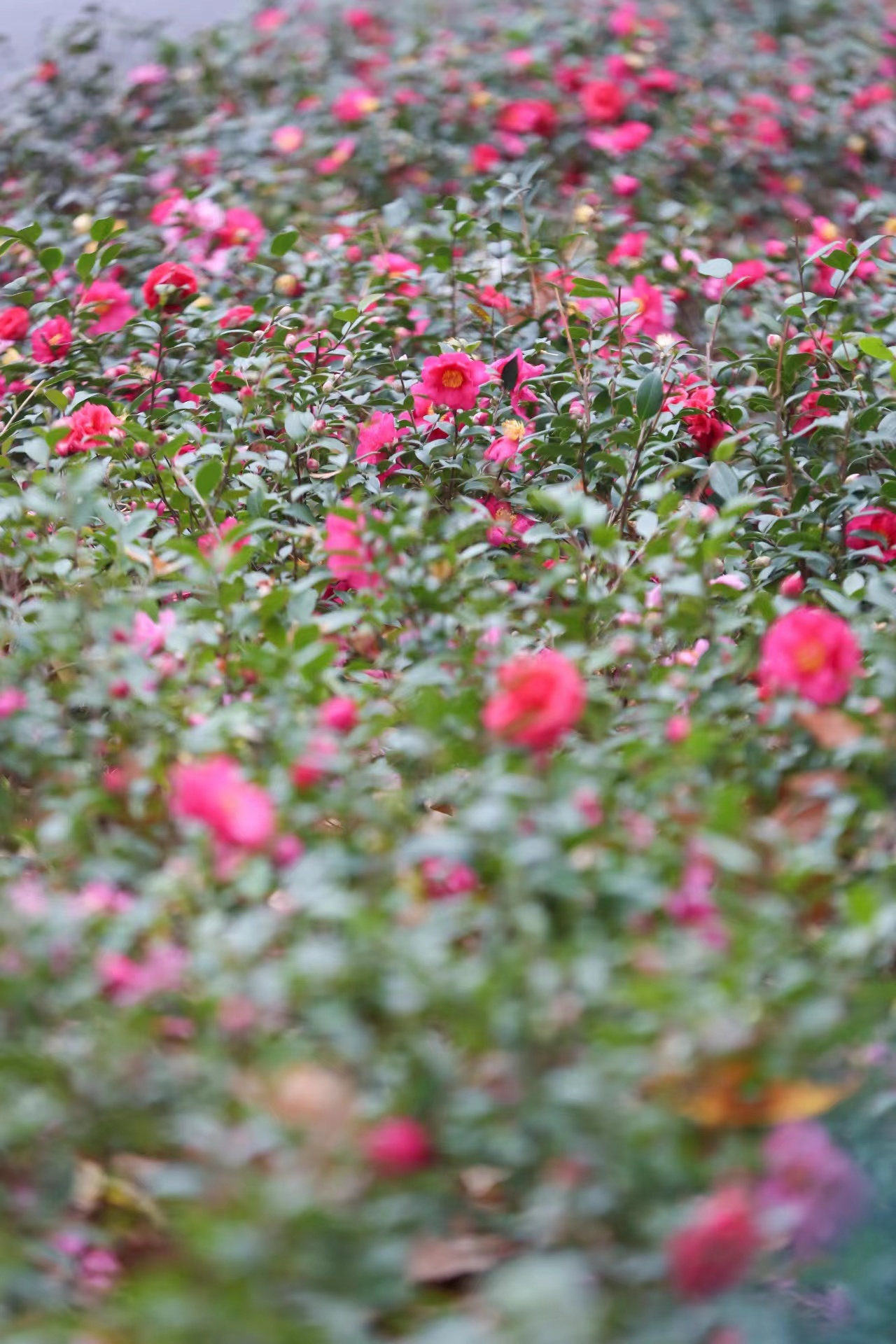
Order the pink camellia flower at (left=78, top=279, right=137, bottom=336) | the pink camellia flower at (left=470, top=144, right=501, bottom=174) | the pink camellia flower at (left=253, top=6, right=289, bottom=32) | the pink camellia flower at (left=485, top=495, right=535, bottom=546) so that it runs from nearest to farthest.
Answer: the pink camellia flower at (left=485, top=495, right=535, bottom=546), the pink camellia flower at (left=78, top=279, right=137, bottom=336), the pink camellia flower at (left=470, top=144, right=501, bottom=174), the pink camellia flower at (left=253, top=6, right=289, bottom=32)

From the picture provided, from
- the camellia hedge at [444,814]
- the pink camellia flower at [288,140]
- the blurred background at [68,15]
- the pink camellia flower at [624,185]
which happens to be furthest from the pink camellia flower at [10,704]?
the blurred background at [68,15]

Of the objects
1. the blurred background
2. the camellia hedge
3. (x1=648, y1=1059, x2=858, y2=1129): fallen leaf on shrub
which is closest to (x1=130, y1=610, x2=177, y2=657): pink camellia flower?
the camellia hedge

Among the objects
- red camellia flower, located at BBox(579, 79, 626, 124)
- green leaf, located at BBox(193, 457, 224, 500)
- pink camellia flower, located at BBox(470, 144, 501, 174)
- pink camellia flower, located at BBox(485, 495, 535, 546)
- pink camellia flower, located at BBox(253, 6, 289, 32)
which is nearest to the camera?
green leaf, located at BBox(193, 457, 224, 500)

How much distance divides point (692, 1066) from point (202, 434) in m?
0.98

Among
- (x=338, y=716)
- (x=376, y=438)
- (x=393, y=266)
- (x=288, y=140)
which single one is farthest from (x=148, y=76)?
(x=338, y=716)

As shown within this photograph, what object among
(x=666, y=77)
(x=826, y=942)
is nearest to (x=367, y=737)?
(x=826, y=942)

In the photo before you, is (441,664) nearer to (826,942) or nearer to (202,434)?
(826,942)

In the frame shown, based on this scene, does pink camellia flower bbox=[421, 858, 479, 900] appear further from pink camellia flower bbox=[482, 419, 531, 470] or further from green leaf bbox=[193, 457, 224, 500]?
pink camellia flower bbox=[482, 419, 531, 470]

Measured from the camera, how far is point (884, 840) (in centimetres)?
94

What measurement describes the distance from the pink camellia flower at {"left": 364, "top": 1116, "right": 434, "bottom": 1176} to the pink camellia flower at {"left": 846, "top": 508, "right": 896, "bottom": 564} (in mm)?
888

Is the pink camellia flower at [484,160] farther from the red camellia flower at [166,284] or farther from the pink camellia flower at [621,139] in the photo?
the red camellia flower at [166,284]

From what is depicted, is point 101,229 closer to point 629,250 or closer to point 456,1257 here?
point 629,250

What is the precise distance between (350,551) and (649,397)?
1.44 ft

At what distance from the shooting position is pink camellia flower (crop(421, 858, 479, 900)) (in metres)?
0.90
